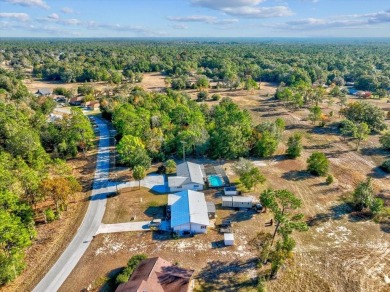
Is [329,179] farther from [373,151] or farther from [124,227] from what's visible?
[124,227]

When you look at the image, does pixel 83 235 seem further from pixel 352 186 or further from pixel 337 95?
pixel 337 95

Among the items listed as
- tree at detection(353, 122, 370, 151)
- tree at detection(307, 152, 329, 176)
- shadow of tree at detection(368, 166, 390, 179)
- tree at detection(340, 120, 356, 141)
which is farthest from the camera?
tree at detection(340, 120, 356, 141)

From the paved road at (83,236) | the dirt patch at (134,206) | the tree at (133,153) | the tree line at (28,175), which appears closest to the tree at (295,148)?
the dirt patch at (134,206)

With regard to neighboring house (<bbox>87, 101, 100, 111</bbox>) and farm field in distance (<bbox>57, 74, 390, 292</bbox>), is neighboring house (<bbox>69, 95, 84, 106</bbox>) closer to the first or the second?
neighboring house (<bbox>87, 101, 100, 111</bbox>)

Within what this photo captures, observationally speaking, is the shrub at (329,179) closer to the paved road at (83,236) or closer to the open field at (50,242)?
the paved road at (83,236)

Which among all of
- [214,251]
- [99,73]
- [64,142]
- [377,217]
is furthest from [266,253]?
[99,73]

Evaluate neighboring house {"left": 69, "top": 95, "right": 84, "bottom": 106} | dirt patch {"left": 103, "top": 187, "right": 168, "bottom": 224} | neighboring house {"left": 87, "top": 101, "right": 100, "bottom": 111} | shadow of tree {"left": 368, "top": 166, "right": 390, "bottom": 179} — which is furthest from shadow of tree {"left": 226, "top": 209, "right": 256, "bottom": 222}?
neighboring house {"left": 69, "top": 95, "right": 84, "bottom": 106}
